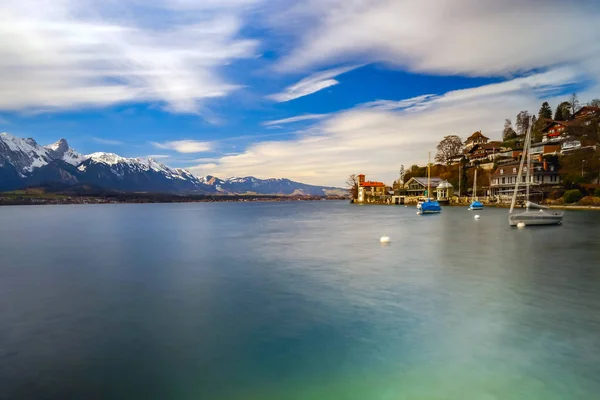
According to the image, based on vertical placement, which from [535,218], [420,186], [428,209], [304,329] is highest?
[420,186]

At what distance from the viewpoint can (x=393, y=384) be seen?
7965 millimetres

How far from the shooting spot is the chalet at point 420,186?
10594 cm

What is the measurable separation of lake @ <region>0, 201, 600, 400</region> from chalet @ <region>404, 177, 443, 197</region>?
8535 centimetres

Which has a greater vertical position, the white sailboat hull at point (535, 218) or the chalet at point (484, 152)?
the chalet at point (484, 152)

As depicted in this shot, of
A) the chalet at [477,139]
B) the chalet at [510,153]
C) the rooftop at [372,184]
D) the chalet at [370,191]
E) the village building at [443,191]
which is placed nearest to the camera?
the chalet at [510,153]

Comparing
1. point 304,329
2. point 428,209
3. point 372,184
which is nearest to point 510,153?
point 372,184

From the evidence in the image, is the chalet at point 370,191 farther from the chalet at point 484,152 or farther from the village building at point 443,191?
the village building at point 443,191

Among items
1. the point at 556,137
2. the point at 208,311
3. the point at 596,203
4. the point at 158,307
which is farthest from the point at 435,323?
the point at 556,137

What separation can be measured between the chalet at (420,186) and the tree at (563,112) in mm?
41026

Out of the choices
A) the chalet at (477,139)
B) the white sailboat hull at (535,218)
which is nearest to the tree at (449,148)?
the chalet at (477,139)

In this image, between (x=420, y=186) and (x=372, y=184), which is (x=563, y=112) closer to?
(x=420, y=186)

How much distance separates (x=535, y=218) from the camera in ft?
137

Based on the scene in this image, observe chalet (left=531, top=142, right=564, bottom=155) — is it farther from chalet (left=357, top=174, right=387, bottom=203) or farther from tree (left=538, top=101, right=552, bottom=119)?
chalet (left=357, top=174, right=387, bottom=203)

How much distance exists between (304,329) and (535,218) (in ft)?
133
